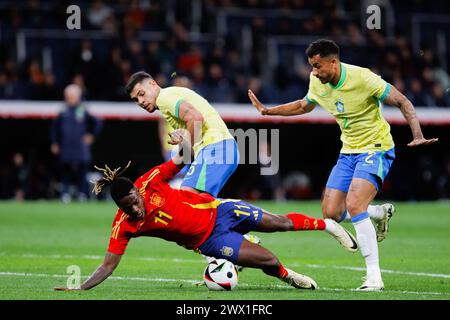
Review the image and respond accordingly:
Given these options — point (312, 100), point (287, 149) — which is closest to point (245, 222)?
point (312, 100)

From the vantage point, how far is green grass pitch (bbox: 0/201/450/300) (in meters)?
10.1

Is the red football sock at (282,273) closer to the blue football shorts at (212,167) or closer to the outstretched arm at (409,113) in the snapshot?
the blue football shorts at (212,167)

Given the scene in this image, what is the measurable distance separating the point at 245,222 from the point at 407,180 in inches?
757

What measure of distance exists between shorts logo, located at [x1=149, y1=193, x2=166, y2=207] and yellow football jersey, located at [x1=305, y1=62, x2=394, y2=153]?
8.11 ft

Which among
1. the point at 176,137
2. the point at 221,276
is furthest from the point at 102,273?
the point at 176,137

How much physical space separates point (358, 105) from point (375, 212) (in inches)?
55.3

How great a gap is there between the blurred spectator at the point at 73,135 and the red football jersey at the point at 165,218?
1373 cm

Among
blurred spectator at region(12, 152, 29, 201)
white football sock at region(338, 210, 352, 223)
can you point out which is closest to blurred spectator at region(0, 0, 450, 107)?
blurred spectator at region(12, 152, 29, 201)

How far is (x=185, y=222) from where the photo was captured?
33.2 ft

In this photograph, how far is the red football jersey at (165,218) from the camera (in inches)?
395

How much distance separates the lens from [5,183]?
84.1ft

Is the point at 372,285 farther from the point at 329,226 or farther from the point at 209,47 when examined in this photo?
the point at 209,47

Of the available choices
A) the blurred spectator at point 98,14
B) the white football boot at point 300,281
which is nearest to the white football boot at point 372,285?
the white football boot at point 300,281
